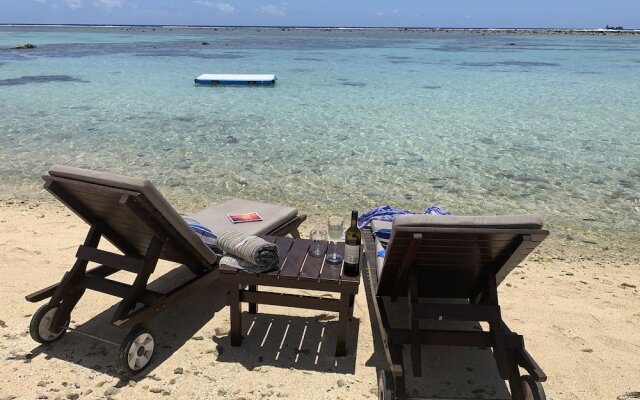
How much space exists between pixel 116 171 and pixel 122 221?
6320mm

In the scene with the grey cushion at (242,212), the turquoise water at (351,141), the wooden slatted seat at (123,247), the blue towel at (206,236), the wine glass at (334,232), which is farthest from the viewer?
the turquoise water at (351,141)

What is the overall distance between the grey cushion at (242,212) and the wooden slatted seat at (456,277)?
63.8 inches

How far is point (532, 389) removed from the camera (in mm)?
2906

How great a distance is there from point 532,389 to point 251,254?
2023 mm

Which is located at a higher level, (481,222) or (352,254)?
(481,222)

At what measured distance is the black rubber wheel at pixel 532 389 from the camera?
2.86 m

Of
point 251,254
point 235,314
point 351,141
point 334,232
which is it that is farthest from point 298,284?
point 351,141

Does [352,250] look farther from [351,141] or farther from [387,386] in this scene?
[351,141]

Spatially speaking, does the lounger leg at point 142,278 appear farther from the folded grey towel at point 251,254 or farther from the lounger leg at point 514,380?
the lounger leg at point 514,380

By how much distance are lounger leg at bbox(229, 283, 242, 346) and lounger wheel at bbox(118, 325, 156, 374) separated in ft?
1.93

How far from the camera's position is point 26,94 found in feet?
57.3

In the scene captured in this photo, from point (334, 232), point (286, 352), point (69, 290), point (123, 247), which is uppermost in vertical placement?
point (334, 232)

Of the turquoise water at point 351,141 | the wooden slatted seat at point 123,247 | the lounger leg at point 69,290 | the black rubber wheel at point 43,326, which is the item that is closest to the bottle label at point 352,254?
the wooden slatted seat at point 123,247

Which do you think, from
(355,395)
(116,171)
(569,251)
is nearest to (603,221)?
(569,251)
